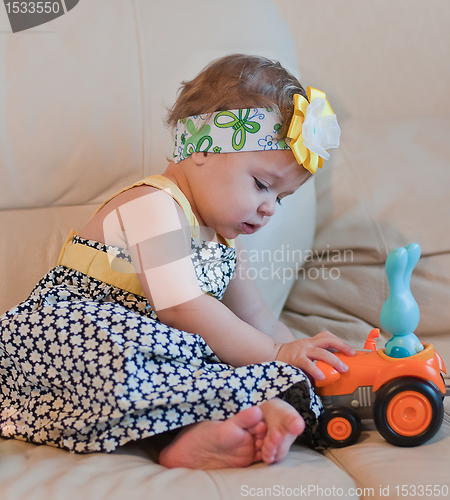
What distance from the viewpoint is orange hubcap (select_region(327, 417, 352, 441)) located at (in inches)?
30.5

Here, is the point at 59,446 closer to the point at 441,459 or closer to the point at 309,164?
the point at 441,459

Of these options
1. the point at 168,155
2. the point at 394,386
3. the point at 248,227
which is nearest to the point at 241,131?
the point at 248,227

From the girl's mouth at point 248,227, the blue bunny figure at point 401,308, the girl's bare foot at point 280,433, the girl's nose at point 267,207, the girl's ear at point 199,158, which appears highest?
the girl's ear at point 199,158

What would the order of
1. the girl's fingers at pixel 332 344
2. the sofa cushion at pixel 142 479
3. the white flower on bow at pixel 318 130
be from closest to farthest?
the sofa cushion at pixel 142 479 → the girl's fingers at pixel 332 344 → the white flower on bow at pixel 318 130

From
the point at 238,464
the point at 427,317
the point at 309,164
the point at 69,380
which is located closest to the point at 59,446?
the point at 69,380

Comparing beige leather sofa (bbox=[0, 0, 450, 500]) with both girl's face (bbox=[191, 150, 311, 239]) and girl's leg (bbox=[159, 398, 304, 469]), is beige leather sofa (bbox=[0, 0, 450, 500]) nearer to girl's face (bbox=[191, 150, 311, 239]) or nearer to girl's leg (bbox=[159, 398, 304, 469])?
girl's face (bbox=[191, 150, 311, 239])

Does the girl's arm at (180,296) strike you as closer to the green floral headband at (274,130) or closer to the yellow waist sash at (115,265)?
the yellow waist sash at (115,265)

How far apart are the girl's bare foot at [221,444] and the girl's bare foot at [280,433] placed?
12 mm

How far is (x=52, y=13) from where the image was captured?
46.1 inches

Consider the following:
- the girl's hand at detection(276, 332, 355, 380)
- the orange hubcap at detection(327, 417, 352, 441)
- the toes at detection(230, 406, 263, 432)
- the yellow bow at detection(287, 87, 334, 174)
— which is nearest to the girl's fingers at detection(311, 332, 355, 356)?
the girl's hand at detection(276, 332, 355, 380)

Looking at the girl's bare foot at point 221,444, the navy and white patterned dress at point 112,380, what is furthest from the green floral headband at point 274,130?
the girl's bare foot at point 221,444

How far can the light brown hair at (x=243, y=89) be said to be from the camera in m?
0.97

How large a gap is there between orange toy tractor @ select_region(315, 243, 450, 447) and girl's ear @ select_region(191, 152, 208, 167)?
41 cm

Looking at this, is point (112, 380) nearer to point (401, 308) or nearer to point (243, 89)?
point (401, 308)
